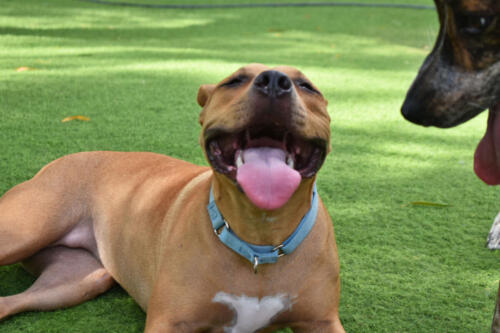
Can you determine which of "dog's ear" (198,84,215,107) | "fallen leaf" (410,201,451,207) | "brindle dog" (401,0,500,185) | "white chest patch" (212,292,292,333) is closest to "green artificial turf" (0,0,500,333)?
"fallen leaf" (410,201,451,207)

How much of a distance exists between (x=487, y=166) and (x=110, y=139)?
2.60 meters

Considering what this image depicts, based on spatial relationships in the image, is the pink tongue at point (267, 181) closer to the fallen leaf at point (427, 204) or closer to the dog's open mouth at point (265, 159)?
the dog's open mouth at point (265, 159)

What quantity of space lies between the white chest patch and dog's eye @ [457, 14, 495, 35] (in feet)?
3.54

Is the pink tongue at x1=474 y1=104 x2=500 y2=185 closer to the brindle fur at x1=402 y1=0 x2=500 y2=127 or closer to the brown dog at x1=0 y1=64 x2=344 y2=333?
the brindle fur at x1=402 y1=0 x2=500 y2=127

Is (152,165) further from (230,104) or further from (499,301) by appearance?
(499,301)

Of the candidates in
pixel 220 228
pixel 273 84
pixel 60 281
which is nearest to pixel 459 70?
pixel 273 84

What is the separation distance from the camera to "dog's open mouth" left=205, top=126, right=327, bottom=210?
6.50 ft

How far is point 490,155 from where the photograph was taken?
2.33 metres

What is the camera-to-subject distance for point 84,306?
263cm

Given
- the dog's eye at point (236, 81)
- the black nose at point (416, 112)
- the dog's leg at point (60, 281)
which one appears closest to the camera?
the dog's eye at point (236, 81)

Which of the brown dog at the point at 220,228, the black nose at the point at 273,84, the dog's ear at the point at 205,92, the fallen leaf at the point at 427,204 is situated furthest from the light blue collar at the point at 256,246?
the fallen leaf at the point at 427,204

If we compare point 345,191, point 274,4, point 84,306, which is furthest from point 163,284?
point 274,4

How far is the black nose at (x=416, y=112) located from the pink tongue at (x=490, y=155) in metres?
0.21

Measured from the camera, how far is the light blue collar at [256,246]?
222cm
